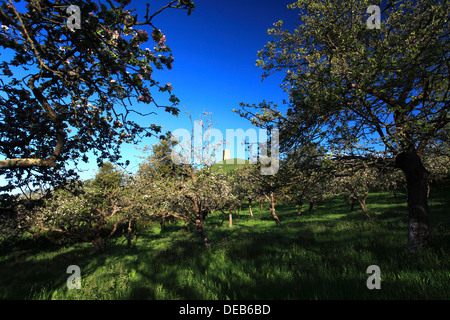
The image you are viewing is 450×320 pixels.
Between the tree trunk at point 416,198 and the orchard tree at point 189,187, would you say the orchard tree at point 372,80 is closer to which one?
the tree trunk at point 416,198

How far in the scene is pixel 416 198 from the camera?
6.02 metres

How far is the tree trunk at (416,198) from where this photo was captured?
5.77 meters

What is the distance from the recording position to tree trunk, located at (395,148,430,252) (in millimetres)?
5770

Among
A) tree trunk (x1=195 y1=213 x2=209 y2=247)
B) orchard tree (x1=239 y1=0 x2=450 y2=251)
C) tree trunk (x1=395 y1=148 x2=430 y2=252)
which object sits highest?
orchard tree (x1=239 y1=0 x2=450 y2=251)

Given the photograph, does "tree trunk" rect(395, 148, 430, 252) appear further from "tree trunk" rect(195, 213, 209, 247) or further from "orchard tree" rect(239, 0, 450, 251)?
"tree trunk" rect(195, 213, 209, 247)

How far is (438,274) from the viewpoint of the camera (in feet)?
12.6

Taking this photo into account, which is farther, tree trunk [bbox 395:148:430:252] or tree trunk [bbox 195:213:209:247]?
tree trunk [bbox 195:213:209:247]

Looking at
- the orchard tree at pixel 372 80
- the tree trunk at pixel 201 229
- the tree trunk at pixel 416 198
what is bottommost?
the tree trunk at pixel 201 229

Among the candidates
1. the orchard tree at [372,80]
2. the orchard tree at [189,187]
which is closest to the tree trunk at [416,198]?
the orchard tree at [372,80]

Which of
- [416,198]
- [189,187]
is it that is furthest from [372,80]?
[189,187]

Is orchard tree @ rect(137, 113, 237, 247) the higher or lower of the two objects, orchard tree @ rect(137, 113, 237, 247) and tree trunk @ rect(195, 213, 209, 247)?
the higher

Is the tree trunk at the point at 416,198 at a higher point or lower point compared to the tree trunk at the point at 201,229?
higher

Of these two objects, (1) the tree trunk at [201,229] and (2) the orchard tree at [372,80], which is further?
(1) the tree trunk at [201,229]

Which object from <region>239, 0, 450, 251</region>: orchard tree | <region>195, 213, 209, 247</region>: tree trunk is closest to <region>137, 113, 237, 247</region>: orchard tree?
<region>195, 213, 209, 247</region>: tree trunk
